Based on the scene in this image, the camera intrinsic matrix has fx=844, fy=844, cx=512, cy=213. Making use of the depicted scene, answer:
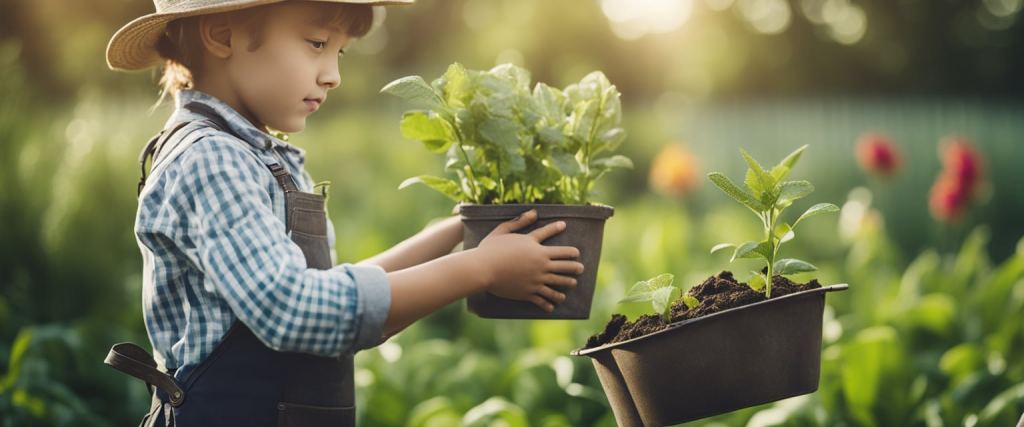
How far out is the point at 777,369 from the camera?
125 cm

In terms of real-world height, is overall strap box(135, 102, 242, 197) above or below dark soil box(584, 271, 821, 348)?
above

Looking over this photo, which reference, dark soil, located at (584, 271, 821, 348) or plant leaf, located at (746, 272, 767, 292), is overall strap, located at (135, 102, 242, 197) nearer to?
dark soil, located at (584, 271, 821, 348)

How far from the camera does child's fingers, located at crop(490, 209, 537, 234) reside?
141cm

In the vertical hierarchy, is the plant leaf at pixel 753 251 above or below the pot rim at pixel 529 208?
below

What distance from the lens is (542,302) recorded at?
4.65ft

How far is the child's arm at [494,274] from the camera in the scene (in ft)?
4.20

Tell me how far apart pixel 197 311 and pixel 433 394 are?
1457 millimetres

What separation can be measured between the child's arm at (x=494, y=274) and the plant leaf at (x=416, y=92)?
0.23m

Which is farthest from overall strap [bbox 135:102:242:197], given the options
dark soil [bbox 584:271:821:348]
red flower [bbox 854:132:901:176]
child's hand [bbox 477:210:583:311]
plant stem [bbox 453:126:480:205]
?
red flower [bbox 854:132:901:176]

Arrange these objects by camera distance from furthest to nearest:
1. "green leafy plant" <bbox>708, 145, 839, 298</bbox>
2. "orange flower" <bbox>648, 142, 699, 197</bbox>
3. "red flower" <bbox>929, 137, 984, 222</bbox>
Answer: "orange flower" <bbox>648, 142, 699, 197</bbox>
"red flower" <bbox>929, 137, 984, 222</bbox>
"green leafy plant" <bbox>708, 145, 839, 298</bbox>

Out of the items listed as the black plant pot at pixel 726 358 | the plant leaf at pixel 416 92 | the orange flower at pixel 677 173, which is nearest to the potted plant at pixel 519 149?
the plant leaf at pixel 416 92

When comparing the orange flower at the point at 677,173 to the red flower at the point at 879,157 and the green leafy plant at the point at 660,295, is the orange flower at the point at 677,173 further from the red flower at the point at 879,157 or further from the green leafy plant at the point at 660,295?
the green leafy plant at the point at 660,295

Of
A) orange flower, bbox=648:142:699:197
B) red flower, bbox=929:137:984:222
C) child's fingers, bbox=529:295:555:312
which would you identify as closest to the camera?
child's fingers, bbox=529:295:555:312

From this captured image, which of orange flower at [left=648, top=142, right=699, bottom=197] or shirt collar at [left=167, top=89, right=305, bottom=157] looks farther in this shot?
orange flower at [left=648, top=142, right=699, bottom=197]
